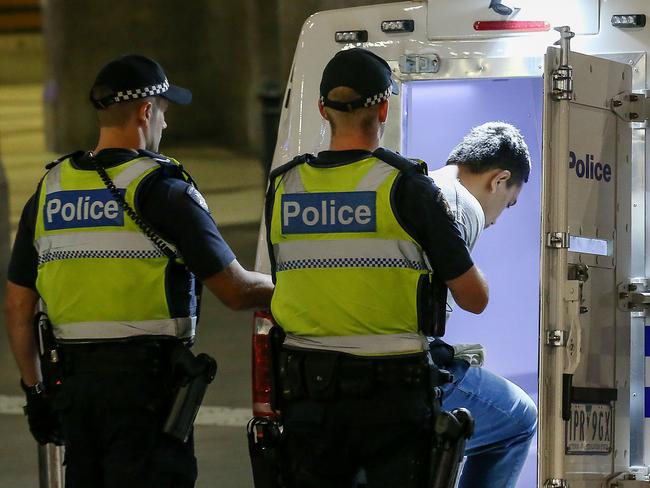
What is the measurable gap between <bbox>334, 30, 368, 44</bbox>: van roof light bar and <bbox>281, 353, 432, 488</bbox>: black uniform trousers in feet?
5.19

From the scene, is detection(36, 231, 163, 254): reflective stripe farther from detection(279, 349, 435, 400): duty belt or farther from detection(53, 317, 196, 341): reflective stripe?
detection(279, 349, 435, 400): duty belt

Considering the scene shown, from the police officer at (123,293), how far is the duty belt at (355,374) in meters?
0.46

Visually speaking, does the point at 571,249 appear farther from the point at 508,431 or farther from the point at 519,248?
the point at 519,248

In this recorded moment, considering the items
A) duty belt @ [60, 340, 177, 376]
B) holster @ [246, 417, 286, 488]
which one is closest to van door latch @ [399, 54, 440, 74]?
duty belt @ [60, 340, 177, 376]

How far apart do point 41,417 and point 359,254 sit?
51.0 inches

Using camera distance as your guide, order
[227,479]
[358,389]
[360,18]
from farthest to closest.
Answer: [227,479], [360,18], [358,389]

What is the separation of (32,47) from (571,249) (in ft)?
77.1

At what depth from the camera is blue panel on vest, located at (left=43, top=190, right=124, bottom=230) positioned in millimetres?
4406

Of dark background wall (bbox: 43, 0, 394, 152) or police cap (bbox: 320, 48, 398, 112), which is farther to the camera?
dark background wall (bbox: 43, 0, 394, 152)

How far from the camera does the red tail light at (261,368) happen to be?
16.5 ft

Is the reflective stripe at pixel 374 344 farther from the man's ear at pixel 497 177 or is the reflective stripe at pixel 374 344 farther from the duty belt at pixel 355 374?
the man's ear at pixel 497 177

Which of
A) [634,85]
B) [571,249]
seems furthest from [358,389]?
[634,85]

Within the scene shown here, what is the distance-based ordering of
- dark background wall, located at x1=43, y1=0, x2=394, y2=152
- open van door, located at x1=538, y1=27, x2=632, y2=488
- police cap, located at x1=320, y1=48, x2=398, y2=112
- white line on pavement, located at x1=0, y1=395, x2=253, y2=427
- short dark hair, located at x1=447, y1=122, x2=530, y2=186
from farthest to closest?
dark background wall, located at x1=43, y1=0, x2=394, y2=152 → white line on pavement, located at x1=0, y1=395, x2=253, y2=427 → short dark hair, located at x1=447, y1=122, x2=530, y2=186 → open van door, located at x1=538, y1=27, x2=632, y2=488 → police cap, located at x1=320, y1=48, x2=398, y2=112

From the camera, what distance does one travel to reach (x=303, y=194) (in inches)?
167
